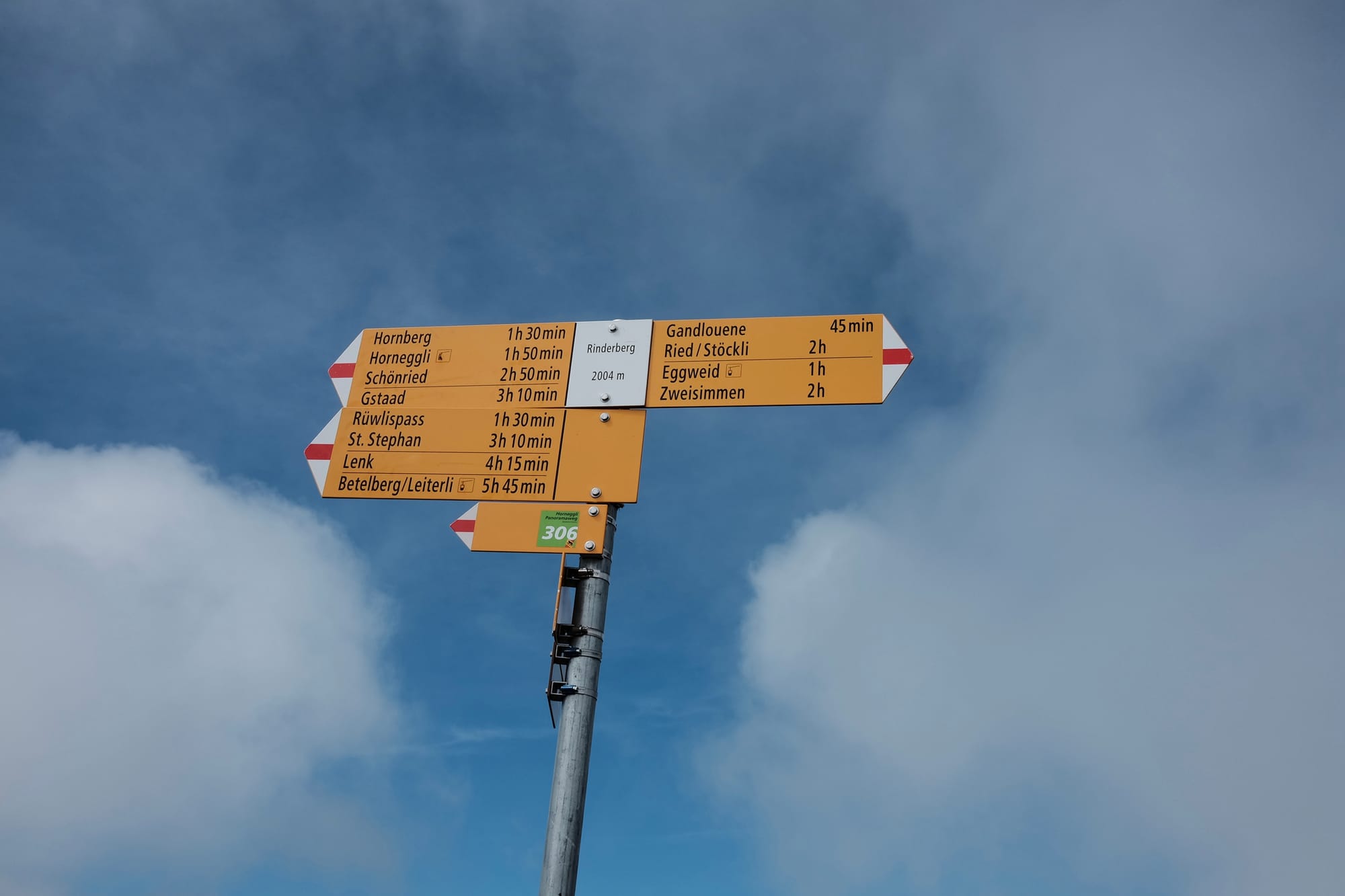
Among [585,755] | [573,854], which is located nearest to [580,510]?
[585,755]

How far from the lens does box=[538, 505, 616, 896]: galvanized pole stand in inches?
241

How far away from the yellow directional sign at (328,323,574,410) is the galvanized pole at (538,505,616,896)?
1.54m

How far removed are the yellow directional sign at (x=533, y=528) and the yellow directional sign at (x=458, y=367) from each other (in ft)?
3.20

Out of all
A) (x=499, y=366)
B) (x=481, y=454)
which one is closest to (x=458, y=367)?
(x=499, y=366)

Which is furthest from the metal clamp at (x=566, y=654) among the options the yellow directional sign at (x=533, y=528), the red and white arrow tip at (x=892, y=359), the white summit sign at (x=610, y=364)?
the red and white arrow tip at (x=892, y=359)

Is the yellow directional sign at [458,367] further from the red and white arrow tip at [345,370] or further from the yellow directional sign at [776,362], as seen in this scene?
the yellow directional sign at [776,362]

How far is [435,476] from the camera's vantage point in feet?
25.1

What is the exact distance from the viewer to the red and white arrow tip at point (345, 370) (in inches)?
324

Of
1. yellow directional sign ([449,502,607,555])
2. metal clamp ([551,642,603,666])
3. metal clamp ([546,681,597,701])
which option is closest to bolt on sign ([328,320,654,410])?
yellow directional sign ([449,502,607,555])

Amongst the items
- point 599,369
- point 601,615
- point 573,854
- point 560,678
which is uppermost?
point 599,369

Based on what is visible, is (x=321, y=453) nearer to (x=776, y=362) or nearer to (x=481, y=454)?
(x=481, y=454)

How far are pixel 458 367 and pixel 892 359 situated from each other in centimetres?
376

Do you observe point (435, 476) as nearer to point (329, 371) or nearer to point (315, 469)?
point (315, 469)

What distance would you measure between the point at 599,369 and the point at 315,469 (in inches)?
105
